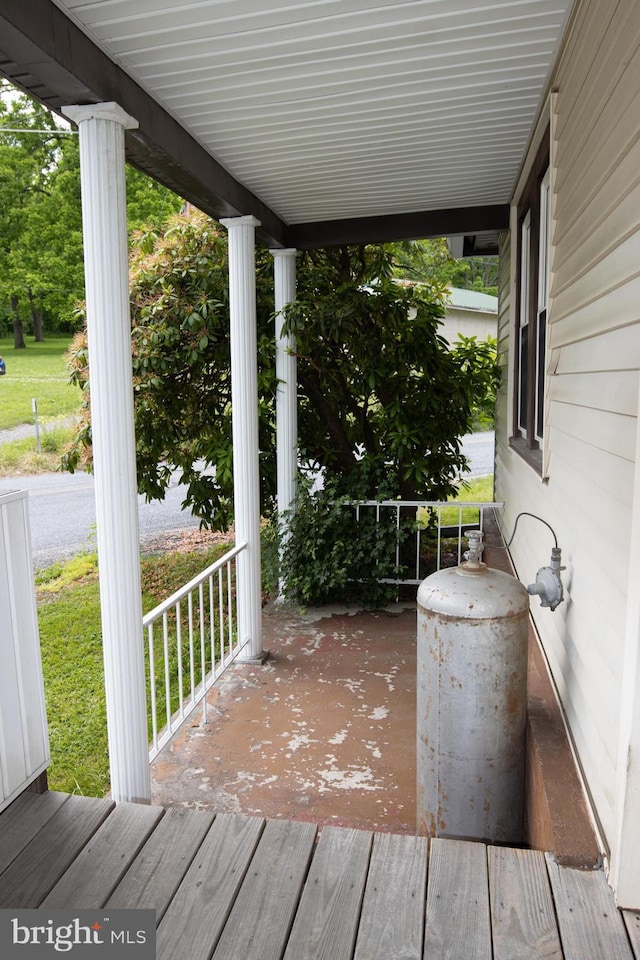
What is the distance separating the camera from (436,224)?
520 centimetres

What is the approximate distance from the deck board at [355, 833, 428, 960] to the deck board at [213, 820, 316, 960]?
0.19 m

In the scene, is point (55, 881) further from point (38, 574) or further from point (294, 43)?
point (38, 574)

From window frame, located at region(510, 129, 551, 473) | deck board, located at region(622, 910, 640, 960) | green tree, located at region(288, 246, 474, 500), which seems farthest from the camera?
green tree, located at region(288, 246, 474, 500)

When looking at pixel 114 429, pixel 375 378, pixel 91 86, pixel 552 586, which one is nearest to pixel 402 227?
pixel 375 378

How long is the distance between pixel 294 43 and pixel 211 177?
4.03 ft

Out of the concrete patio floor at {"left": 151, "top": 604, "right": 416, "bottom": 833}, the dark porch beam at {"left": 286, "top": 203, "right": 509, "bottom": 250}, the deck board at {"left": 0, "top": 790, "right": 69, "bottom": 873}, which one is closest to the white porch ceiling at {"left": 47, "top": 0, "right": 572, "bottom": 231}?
the dark porch beam at {"left": 286, "top": 203, "right": 509, "bottom": 250}

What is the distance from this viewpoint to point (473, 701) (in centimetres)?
234

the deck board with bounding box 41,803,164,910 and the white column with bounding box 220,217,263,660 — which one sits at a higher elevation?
the white column with bounding box 220,217,263,660

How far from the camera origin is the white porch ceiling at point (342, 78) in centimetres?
247

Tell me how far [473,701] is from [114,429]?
5.35 ft

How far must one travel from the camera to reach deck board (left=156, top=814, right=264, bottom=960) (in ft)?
5.58

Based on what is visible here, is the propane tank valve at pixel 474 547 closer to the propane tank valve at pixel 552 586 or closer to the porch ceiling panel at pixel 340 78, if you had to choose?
the propane tank valve at pixel 552 586

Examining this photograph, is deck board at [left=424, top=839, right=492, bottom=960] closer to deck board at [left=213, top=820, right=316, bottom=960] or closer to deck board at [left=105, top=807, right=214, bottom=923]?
deck board at [left=213, top=820, right=316, bottom=960]

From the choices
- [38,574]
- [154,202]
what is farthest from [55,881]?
[154,202]
